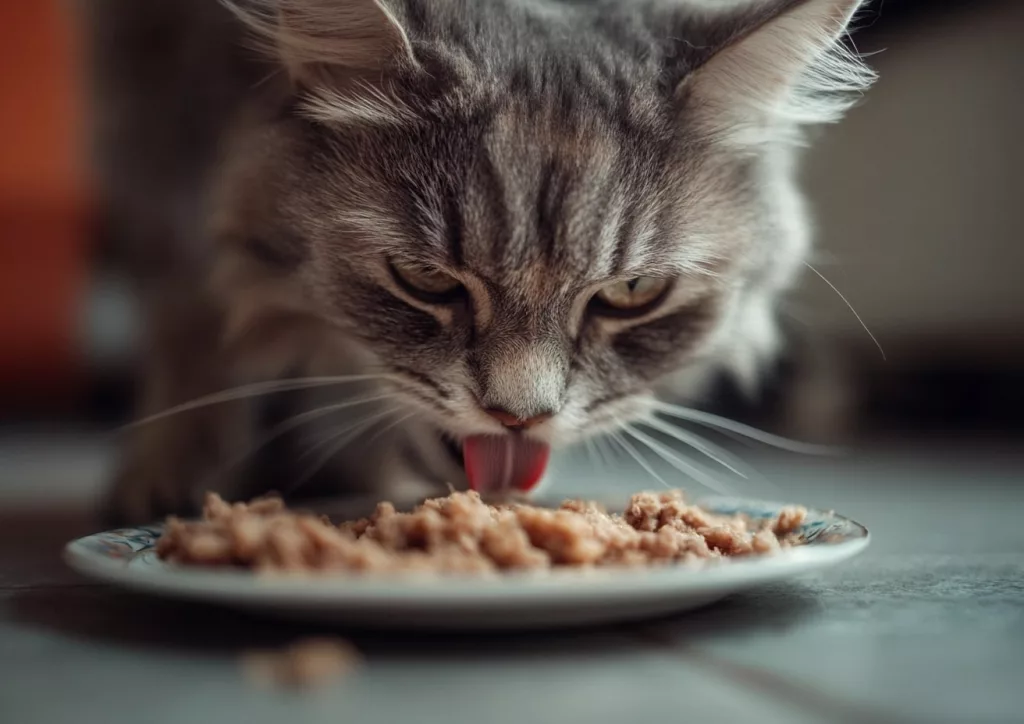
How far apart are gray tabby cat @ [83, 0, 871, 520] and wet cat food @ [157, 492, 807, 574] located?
26cm

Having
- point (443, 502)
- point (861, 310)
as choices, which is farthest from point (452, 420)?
point (861, 310)

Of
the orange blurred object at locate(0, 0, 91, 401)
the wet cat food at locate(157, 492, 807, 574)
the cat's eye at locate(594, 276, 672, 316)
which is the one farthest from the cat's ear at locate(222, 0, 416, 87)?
the orange blurred object at locate(0, 0, 91, 401)

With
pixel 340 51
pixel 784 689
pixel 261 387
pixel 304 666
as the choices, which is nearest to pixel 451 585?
pixel 304 666

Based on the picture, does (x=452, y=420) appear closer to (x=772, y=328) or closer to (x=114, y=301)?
(x=772, y=328)

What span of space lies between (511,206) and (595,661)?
0.59 metres

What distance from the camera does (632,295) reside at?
1419 millimetres

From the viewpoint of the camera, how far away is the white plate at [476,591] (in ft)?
2.71

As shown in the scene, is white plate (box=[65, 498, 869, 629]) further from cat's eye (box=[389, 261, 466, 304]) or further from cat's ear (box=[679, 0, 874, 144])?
cat's ear (box=[679, 0, 874, 144])

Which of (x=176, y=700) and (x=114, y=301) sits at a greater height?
(x=114, y=301)

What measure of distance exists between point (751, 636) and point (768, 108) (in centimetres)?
80

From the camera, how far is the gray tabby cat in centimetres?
131

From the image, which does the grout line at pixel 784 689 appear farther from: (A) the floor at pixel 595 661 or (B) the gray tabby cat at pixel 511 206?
(B) the gray tabby cat at pixel 511 206

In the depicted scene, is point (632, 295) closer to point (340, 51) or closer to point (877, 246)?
point (340, 51)

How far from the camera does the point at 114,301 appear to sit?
3.83 metres
